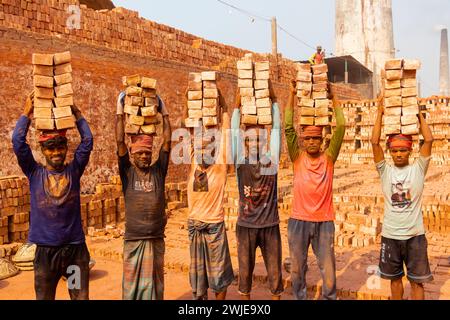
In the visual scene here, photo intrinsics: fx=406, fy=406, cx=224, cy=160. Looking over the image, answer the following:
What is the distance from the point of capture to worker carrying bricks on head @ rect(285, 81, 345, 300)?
3.82m

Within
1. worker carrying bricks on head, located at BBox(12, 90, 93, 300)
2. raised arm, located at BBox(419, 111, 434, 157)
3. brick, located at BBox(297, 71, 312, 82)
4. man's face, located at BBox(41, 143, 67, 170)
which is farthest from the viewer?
brick, located at BBox(297, 71, 312, 82)

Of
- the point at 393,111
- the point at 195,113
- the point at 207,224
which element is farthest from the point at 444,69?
the point at 207,224

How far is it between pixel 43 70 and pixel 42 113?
1.30 feet

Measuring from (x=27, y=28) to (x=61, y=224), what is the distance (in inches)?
311

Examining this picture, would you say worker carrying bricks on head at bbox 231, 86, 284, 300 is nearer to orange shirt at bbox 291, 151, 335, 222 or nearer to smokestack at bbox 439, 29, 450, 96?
orange shirt at bbox 291, 151, 335, 222

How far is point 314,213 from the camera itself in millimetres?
3846

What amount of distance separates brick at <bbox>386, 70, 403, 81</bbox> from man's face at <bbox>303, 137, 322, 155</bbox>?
91 centimetres

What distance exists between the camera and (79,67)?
10031 millimetres

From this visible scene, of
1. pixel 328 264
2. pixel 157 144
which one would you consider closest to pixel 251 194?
pixel 328 264

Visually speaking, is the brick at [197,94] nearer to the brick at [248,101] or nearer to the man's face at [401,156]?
the brick at [248,101]

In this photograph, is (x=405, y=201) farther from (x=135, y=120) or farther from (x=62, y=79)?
(x=62, y=79)

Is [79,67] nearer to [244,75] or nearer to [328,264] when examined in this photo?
[244,75]

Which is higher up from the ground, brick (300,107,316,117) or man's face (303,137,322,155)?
brick (300,107,316,117)

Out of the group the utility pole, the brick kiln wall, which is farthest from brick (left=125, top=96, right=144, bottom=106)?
the utility pole
